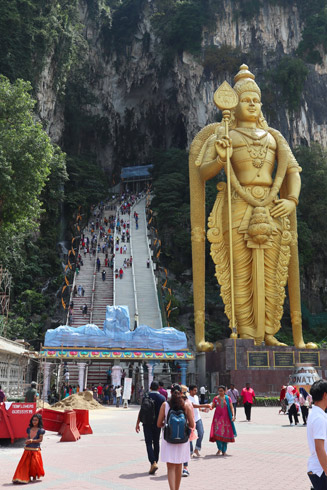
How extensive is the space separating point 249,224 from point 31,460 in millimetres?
13059

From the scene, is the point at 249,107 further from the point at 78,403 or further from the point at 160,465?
the point at 160,465

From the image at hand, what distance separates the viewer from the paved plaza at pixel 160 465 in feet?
17.0

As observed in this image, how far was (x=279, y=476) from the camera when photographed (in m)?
5.48

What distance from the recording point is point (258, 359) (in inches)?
637

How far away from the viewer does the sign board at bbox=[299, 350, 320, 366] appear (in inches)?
652

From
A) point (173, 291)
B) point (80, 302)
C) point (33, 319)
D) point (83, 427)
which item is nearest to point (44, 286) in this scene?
point (33, 319)

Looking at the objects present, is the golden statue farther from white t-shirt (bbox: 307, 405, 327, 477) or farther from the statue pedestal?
white t-shirt (bbox: 307, 405, 327, 477)

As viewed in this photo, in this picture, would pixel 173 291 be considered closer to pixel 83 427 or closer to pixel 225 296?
pixel 225 296

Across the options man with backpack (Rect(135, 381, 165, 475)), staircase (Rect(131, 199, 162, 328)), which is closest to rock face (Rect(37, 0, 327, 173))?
staircase (Rect(131, 199, 162, 328))

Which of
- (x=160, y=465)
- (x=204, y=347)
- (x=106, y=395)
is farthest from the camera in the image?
(x=106, y=395)

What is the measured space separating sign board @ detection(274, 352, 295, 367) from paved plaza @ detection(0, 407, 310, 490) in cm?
654

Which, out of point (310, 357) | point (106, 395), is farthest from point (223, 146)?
point (106, 395)

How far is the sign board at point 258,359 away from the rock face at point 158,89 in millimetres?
23422

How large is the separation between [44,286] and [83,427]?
21785 mm
